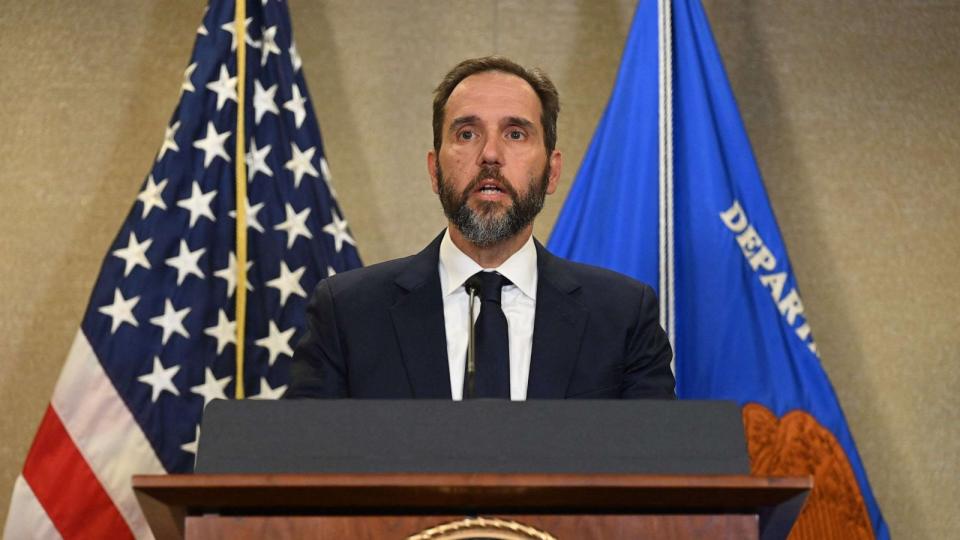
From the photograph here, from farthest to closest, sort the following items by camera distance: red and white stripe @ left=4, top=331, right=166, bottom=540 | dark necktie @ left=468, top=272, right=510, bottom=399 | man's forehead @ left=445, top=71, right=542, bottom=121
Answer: red and white stripe @ left=4, top=331, right=166, bottom=540 < man's forehead @ left=445, top=71, right=542, bottom=121 < dark necktie @ left=468, top=272, right=510, bottom=399

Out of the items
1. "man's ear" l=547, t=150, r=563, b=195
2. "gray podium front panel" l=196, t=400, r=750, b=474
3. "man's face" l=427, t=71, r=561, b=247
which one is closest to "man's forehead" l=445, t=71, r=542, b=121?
"man's face" l=427, t=71, r=561, b=247

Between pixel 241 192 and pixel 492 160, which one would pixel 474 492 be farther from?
pixel 241 192

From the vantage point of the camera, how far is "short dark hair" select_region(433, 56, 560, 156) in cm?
240

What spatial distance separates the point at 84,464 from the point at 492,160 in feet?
5.68

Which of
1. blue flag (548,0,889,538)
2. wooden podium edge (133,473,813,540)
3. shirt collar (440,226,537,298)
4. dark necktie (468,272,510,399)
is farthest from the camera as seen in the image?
blue flag (548,0,889,538)

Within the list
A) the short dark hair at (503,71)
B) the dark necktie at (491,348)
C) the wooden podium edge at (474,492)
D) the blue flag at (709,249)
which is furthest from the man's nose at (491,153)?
the blue flag at (709,249)

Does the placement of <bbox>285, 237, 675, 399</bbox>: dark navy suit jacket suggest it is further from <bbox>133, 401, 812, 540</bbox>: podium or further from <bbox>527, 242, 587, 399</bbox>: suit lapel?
<bbox>133, 401, 812, 540</bbox>: podium

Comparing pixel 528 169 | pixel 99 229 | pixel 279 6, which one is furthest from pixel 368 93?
pixel 528 169

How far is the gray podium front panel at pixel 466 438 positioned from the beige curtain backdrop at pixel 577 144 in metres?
2.53

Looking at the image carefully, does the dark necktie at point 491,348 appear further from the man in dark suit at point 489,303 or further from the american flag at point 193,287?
the american flag at point 193,287

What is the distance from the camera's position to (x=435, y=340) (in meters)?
2.09

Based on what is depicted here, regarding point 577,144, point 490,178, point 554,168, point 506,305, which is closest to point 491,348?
point 506,305

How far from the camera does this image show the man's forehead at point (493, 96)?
2.33 meters

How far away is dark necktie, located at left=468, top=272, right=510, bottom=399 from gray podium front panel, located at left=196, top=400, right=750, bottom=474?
603 mm
